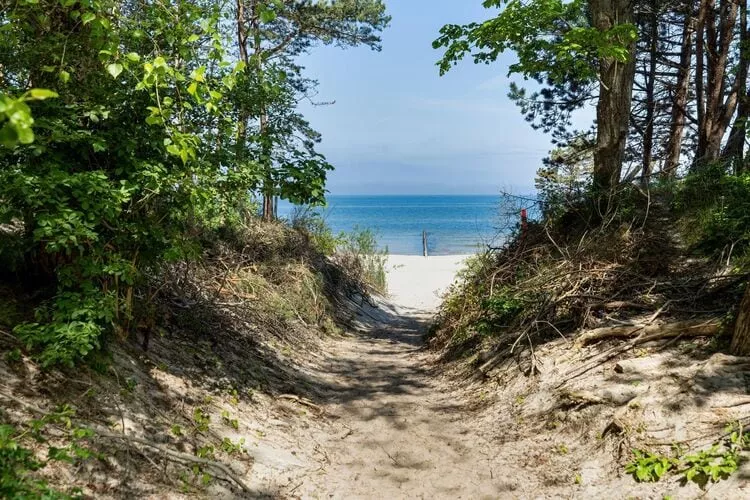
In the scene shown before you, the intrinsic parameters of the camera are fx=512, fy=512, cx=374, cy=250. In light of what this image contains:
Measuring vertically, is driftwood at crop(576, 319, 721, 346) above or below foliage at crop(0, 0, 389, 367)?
below

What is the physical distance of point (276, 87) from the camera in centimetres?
506

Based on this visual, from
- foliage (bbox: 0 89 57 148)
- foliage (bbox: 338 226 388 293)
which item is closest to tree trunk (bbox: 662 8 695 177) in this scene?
foliage (bbox: 338 226 388 293)

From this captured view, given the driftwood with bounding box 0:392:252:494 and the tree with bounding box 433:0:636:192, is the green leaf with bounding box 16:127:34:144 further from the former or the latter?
the tree with bounding box 433:0:636:192

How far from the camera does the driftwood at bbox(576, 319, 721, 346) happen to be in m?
4.32

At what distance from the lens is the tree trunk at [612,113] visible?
7.72m

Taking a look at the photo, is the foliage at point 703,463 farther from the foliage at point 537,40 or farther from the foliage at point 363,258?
the foliage at point 363,258

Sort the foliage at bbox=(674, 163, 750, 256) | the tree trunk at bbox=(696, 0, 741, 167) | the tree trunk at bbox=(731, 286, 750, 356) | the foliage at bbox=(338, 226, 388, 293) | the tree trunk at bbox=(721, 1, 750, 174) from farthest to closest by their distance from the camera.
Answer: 1. the foliage at bbox=(338, 226, 388, 293)
2. the tree trunk at bbox=(696, 0, 741, 167)
3. the tree trunk at bbox=(721, 1, 750, 174)
4. the foliage at bbox=(674, 163, 750, 256)
5. the tree trunk at bbox=(731, 286, 750, 356)

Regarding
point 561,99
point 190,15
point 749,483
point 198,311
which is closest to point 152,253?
point 190,15

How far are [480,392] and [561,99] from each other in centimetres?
1199

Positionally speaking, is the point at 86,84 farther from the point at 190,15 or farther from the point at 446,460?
the point at 446,460

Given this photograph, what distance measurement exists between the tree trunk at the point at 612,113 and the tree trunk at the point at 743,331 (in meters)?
4.14

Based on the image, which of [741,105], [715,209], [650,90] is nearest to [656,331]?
[715,209]

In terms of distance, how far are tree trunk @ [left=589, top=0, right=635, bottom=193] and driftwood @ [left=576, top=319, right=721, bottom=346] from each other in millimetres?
3268

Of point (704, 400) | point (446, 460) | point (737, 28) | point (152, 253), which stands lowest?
point (446, 460)
